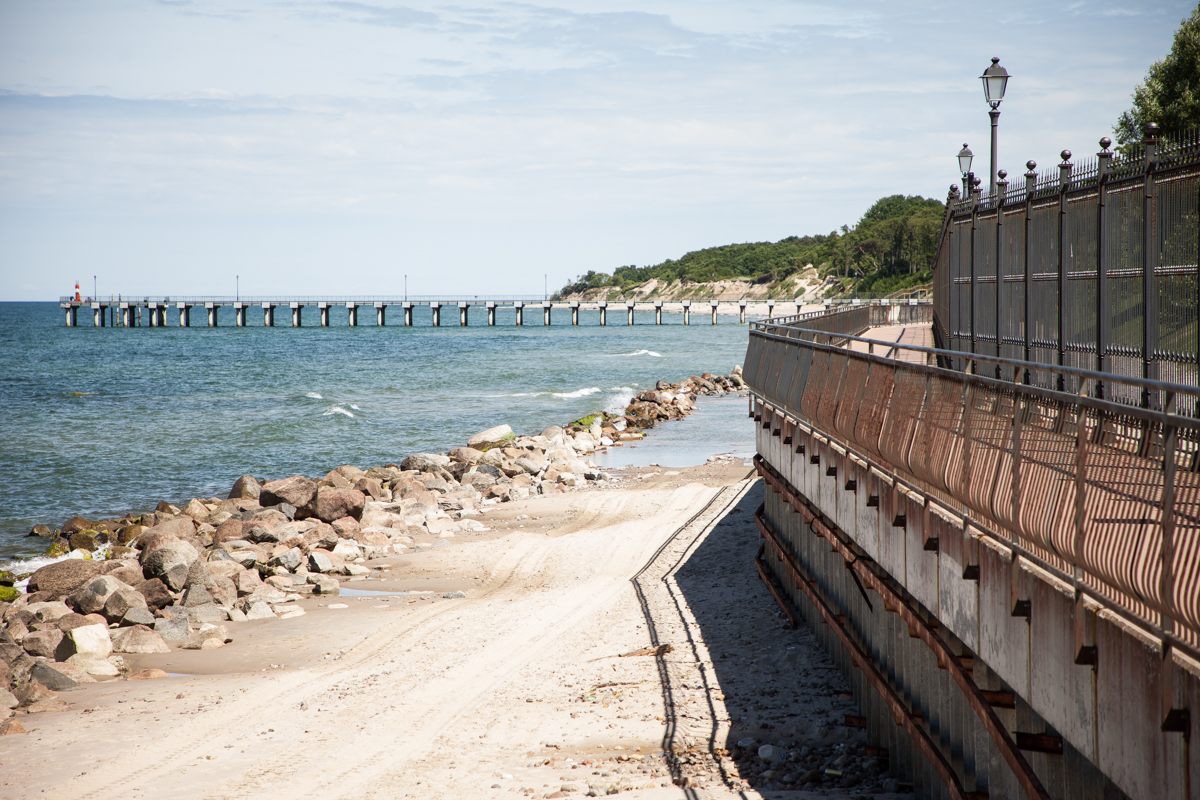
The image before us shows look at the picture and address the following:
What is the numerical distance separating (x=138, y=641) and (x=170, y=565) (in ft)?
7.73

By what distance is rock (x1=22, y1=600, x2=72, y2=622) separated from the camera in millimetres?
13875

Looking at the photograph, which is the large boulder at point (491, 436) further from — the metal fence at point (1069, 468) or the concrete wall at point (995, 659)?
the metal fence at point (1069, 468)

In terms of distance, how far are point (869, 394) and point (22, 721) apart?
937 centimetres

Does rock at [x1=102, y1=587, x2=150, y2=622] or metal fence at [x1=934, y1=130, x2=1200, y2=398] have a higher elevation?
metal fence at [x1=934, y1=130, x2=1200, y2=398]

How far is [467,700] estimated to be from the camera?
1047 centimetres

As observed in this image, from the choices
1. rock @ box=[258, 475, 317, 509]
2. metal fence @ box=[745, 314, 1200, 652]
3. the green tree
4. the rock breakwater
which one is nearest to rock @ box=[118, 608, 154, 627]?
the rock breakwater

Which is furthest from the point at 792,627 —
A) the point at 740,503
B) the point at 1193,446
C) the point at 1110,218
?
the point at 1193,446

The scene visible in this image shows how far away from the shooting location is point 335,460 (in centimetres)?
3262

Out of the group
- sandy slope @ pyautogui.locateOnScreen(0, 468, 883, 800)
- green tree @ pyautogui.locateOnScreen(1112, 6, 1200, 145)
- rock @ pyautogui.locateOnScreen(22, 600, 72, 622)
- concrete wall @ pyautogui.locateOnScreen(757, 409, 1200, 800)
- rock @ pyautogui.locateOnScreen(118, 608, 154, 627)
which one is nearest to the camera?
concrete wall @ pyautogui.locateOnScreen(757, 409, 1200, 800)

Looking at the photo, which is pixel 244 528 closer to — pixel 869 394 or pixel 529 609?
pixel 529 609

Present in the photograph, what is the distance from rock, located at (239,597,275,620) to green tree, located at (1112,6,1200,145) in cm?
2497

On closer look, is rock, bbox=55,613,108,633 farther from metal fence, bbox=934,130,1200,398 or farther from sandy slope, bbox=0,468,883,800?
metal fence, bbox=934,130,1200,398

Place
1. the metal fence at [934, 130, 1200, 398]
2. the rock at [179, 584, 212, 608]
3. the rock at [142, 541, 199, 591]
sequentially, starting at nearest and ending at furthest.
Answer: the metal fence at [934, 130, 1200, 398] → the rock at [179, 584, 212, 608] → the rock at [142, 541, 199, 591]

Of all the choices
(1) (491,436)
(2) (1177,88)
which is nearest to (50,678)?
(1) (491,436)
